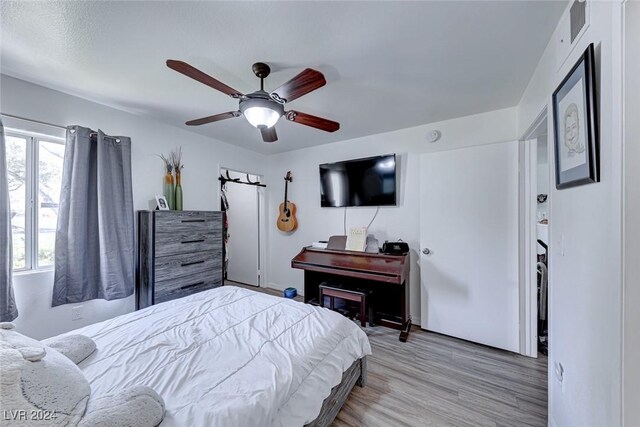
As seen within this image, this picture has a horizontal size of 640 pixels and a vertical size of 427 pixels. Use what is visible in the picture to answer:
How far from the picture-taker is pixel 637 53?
79 cm

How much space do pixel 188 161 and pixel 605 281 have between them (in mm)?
3672

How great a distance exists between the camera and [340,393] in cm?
157

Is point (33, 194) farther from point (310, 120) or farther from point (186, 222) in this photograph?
point (310, 120)

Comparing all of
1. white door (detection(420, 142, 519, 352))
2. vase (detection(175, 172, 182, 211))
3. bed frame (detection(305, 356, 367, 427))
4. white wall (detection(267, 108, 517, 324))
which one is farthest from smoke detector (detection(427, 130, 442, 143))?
vase (detection(175, 172, 182, 211))

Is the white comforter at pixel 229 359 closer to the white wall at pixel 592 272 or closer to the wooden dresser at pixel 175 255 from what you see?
the wooden dresser at pixel 175 255

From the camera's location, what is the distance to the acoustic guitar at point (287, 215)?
12.9 ft

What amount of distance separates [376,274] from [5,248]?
3044 millimetres

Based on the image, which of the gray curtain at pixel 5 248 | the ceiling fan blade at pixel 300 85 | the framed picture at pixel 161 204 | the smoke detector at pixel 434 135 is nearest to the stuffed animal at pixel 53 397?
the gray curtain at pixel 5 248

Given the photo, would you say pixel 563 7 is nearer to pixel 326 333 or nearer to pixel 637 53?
pixel 637 53

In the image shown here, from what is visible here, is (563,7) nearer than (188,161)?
Yes

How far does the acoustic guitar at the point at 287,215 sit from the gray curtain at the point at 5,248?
2779 mm

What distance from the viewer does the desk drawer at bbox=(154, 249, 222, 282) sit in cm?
251

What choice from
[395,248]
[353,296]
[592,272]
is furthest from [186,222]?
[592,272]

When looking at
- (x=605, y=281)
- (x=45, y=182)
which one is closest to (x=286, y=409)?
(x=605, y=281)
